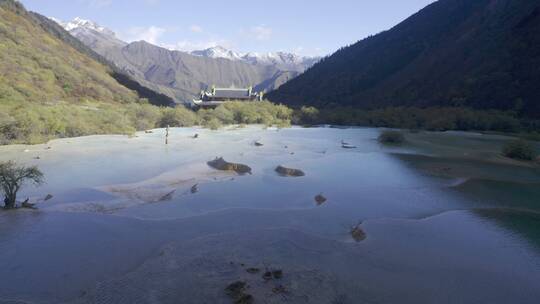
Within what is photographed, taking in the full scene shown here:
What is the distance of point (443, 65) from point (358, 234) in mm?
58520

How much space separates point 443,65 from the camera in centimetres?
5941

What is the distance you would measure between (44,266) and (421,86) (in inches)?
2351

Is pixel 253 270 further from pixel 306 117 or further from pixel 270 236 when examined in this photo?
pixel 306 117

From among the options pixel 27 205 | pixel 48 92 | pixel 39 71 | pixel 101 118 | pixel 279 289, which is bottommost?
pixel 279 289

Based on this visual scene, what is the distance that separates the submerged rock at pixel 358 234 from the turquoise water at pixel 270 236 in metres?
0.16

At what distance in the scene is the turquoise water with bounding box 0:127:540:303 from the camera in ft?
20.9

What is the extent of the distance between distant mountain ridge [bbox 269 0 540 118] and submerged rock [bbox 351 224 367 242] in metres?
40.3

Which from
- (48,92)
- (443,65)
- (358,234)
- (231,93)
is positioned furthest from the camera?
(231,93)

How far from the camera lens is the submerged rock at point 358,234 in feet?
28.7

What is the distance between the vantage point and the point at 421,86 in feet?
192

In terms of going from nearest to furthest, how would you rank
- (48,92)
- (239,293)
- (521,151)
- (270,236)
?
(239,293)
(270,236)
(521,151)
(48,92)

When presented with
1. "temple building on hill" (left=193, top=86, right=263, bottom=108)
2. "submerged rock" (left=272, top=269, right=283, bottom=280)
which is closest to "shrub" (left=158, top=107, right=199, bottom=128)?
"temple building on hill" (left=193, top=86, right=263, bottom=108)

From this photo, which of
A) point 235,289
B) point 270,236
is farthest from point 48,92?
point 235,289

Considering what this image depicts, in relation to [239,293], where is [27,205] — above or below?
above
